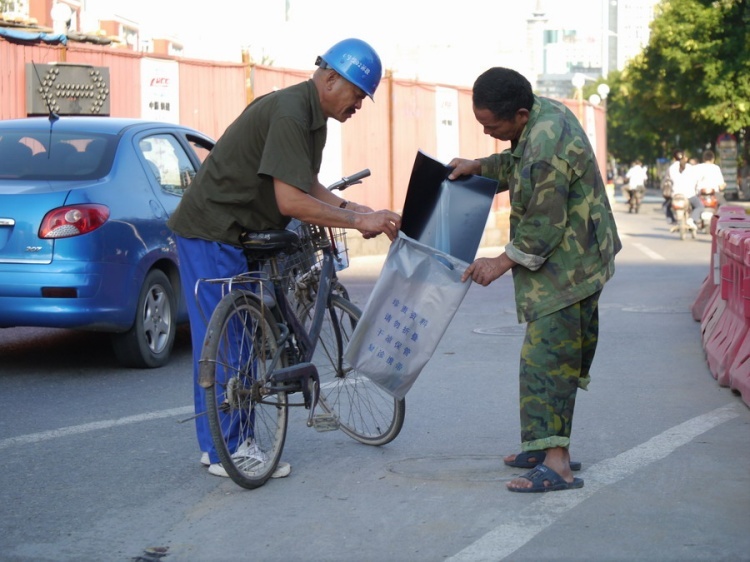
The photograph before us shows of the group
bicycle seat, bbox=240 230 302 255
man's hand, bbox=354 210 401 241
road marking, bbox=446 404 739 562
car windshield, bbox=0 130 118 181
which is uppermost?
car windshield, bbox=0 130 118 181

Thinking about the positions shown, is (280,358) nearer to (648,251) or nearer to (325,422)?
(325,422)

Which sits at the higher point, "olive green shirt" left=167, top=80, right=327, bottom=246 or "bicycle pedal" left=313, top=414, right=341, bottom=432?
"olive green shirt" left=167, top=80, right=327, bottom=246

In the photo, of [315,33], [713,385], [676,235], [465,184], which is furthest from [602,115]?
[465,184]

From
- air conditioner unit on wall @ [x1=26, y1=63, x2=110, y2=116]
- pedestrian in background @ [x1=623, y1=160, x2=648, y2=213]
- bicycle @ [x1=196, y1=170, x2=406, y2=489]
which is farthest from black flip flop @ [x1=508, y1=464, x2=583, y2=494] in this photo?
pedestrian in background @ [x1=623, y1=160, x2=648, y2=213]

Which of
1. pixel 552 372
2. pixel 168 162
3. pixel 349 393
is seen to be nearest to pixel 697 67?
pixel 168 162

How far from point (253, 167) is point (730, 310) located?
14.2 ft

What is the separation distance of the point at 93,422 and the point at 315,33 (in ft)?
158

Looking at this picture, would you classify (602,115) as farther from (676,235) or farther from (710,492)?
(710,492)

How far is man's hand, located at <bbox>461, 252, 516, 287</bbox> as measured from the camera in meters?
4.89

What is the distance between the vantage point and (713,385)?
7.54 m

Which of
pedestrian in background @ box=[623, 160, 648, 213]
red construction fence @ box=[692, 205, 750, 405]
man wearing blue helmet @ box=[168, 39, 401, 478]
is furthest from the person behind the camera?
pedestrian in background @ box=[623, 160, 648, 213]

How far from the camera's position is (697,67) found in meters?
44.4

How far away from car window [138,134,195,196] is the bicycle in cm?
276

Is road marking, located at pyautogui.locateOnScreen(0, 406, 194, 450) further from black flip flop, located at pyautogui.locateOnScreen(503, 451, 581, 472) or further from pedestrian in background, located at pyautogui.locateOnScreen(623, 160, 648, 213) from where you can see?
pedestrian in background, located at pyautogui.locateOnScreen(623, 160, 648, 213)
